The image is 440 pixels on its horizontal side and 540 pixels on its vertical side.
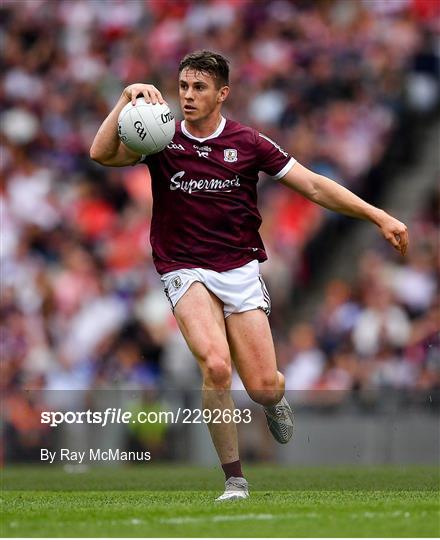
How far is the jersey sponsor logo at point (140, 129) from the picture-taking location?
8.26 metres

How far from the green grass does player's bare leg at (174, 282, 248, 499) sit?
27 cm

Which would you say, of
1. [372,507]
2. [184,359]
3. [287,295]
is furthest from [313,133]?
[372,507]

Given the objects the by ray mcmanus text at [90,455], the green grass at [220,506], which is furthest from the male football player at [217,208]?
the by ray mcmanus text at [90,455]

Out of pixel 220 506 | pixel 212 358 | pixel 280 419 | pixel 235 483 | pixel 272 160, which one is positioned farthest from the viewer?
pixel 280 419

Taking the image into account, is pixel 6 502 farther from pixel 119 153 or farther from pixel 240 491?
pixel 119 153

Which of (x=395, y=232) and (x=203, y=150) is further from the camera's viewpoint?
(x=203, y=150)

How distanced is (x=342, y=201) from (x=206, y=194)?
0.80 metres

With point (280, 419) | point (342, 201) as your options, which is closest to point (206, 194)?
point (342, 201)

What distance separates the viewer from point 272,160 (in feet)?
28.6

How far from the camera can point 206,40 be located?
19.5 meters

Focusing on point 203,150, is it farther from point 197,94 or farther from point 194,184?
point 197,94

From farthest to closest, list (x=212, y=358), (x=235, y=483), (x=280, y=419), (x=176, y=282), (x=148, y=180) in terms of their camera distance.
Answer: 1. (x=148, y=180)
2. (x=280, y=419)
3. (x=176, y=282)
4. (x=235, y=483)
5. (x=212, y=358)

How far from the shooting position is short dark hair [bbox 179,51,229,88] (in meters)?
8.55

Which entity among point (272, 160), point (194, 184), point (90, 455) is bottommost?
point (90, 455)
